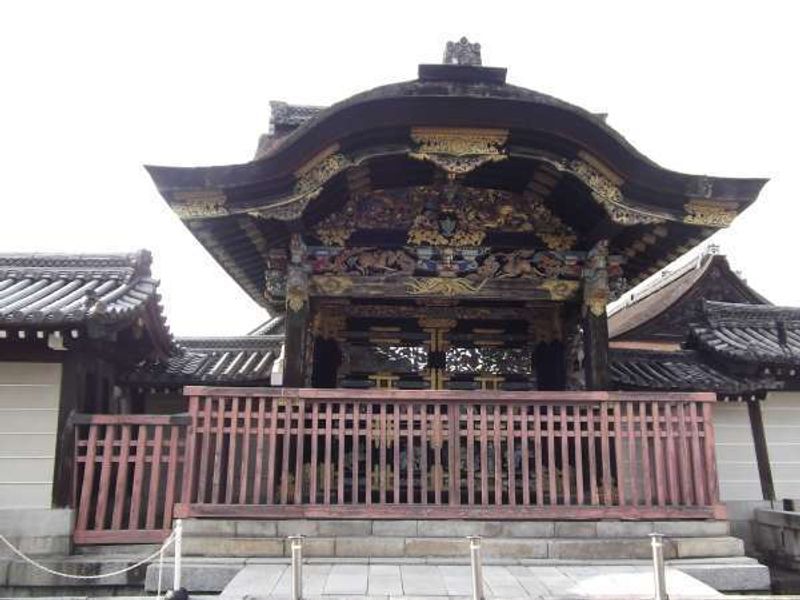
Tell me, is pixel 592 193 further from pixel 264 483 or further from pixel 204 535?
pixel 204 535

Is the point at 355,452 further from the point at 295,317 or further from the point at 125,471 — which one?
the point at 125,471

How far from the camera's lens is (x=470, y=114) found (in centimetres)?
746

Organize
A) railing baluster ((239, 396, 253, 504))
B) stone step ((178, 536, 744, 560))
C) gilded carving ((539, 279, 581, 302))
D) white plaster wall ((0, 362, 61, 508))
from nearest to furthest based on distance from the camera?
stone step ((178, 536, 744, 560)) < railing baluster ((239, 396, 253, 504)) < white plaster wall ((0, 362, 61, 508)) < gilded carving ((539, 279, 581, 302))

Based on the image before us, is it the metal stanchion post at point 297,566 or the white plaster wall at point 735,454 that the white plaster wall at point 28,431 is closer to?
the metal stanchion post at point 297,566

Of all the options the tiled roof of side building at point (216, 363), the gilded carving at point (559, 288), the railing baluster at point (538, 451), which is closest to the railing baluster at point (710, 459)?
the railing baluster at point (538, 451)

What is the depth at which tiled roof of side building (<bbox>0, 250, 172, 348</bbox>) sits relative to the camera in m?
7.52

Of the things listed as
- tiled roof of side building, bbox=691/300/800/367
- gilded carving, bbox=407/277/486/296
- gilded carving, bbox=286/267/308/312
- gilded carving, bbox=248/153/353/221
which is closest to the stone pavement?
gilded carving, bbox=286/267/308/312

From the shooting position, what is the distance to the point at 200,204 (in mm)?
7559

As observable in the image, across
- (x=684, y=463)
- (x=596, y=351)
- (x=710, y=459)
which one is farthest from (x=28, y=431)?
(x=710, y=459)

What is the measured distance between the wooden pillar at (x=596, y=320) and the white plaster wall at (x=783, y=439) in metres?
Result: 3.66

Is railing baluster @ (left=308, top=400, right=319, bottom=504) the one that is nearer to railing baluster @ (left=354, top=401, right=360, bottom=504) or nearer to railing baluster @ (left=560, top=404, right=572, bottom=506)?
railing baluster @ (left=354, top=401, right=360, bottom=504)

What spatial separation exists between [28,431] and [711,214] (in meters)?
9.10

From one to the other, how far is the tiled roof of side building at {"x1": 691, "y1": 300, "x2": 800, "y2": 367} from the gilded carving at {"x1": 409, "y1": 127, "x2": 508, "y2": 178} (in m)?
5.45

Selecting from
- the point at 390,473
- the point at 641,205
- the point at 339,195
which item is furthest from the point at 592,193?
the point at 390,473
